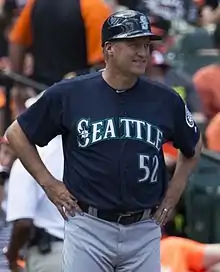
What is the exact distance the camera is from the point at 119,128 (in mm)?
4352

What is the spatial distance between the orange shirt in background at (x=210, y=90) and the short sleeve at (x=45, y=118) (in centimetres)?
351

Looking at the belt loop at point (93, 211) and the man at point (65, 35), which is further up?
the belt loop at point (93, 211)

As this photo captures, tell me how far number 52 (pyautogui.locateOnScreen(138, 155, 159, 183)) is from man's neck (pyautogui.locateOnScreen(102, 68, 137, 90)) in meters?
0.28

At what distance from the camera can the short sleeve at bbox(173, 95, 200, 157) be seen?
4508 mm

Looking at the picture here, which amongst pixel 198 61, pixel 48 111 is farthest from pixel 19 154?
pixel 198 61

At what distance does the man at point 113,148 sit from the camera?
435 centimetres

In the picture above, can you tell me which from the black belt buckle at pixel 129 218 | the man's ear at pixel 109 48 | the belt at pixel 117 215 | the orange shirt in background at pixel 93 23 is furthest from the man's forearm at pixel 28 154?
the orange shirt in background at pixel 93 23

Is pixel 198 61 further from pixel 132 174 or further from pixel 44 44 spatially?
pixel 132 174

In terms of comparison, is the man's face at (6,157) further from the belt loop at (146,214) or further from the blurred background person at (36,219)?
the belt loop at (146,214)

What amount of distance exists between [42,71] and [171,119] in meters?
3.47

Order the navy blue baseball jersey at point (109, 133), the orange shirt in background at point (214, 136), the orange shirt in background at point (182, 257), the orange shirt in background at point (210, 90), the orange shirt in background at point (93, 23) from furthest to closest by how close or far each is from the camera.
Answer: the orange shirt in background at point (210, 90) → the orange shirt in background at point (93, 23) → the orange shirt in background at point (214, 136) → the orange shirt in background at point (182, 257) → the navy blue baseball jersey at point (109, 133)

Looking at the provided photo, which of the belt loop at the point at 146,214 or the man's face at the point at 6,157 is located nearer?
the belt loop at the point at 146,214

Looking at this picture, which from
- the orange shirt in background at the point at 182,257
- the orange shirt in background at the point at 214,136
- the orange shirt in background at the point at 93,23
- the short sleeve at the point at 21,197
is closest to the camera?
the short sleeve at the point at 21,197

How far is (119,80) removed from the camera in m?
4.41
